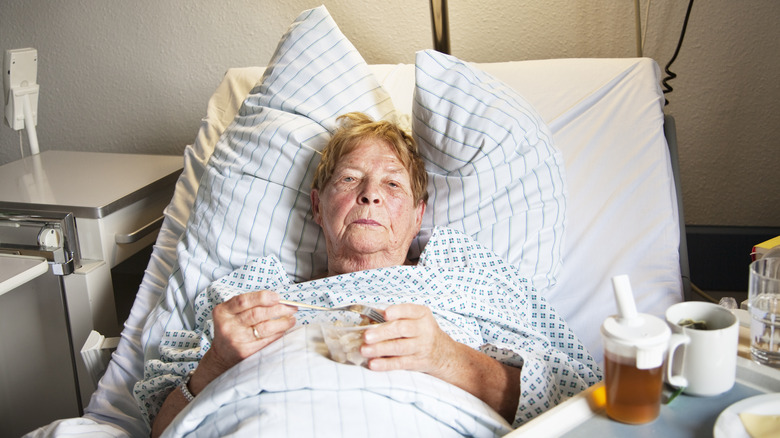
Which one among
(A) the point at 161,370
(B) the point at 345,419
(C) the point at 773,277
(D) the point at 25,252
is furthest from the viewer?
(D) the point at 25,252

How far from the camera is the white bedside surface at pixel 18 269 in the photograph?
1.53 meters

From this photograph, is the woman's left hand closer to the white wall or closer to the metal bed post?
the metal bed post

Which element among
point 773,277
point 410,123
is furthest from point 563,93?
point 773,277

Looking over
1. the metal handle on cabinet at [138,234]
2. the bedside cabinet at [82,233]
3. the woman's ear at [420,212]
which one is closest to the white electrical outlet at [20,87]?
the bedside cabinet at [82,233]

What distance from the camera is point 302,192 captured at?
162 centimetres

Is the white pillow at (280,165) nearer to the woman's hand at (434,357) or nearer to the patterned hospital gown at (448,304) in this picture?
the patterned hospital gown at (448,304)

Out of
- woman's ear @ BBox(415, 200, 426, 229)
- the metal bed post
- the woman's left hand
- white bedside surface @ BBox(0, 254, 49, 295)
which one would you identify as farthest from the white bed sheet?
the woman's left hand

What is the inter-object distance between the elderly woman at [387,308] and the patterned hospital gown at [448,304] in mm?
52

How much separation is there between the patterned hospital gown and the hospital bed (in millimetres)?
80

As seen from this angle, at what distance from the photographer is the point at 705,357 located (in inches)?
36.8

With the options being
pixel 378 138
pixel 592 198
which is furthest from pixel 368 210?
pixel 592 198

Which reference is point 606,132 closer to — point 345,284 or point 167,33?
point 345,284

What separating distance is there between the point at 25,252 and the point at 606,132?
4.47ft

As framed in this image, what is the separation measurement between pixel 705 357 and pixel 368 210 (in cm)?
68
